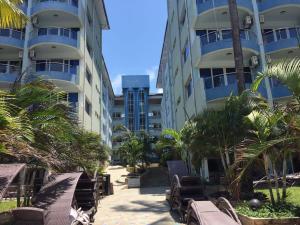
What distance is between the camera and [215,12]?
77.0 ft

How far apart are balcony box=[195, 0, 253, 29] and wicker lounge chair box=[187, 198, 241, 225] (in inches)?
708

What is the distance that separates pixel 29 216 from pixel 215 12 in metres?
20.1

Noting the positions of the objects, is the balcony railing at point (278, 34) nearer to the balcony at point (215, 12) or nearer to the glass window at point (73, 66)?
the balcony at point (215, 12)

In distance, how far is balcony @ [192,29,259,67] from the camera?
22188 mm

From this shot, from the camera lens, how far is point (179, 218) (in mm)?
12047

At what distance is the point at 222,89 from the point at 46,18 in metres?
17.3

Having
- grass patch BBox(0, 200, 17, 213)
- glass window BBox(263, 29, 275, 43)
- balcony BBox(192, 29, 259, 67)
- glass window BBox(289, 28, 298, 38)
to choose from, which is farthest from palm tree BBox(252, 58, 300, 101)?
glass window BBox(289, 28, 298, 38)

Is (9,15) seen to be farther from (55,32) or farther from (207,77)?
(55,32)

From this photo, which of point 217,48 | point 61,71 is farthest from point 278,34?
point 61,71

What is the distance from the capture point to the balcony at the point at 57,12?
2781 centimetres

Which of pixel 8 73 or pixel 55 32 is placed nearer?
pixel 8 73

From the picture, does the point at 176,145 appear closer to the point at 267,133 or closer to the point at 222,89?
the point at 222,89

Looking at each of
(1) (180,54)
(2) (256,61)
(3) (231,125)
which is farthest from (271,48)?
(3) (231,125)

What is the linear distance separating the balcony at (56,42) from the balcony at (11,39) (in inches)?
36.9
